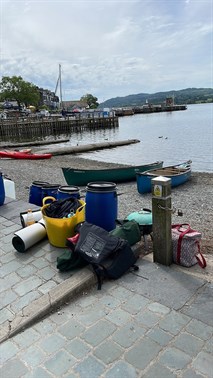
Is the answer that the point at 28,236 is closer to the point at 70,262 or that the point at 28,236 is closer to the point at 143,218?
the point at 70,262

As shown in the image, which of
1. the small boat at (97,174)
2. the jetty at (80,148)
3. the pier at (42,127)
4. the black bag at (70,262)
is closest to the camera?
the black bag at (70,262)

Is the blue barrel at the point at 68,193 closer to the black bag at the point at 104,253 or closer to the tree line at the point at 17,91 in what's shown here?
the black bag at the point at 104,253

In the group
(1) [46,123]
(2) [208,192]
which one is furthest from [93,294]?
(1) [46,123]

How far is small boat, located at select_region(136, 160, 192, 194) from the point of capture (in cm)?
1016

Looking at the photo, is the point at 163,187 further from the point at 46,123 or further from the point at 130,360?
the point at 46,123

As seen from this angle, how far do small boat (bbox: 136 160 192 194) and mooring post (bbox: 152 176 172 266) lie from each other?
259 inches

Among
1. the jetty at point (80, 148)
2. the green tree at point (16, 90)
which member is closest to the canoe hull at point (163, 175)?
the jetty at point (80, 148)

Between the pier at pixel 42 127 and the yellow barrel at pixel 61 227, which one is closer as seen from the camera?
the yellow barrel at pixel 61 227

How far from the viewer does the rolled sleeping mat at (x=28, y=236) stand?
4.02m

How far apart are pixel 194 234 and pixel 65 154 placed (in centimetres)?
2148

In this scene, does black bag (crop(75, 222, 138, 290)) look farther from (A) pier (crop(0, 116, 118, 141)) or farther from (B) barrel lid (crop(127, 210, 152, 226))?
(A) pier (crop(0, 116, 118, 141))

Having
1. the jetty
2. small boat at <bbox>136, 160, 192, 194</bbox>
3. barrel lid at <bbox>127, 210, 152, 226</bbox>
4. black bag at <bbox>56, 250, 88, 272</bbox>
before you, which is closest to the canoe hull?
small boat at <bbox>136, 160, 192, 194</bbox>

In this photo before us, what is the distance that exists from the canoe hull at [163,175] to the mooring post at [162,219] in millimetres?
6572

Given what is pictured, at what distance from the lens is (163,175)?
1154 centimetres
